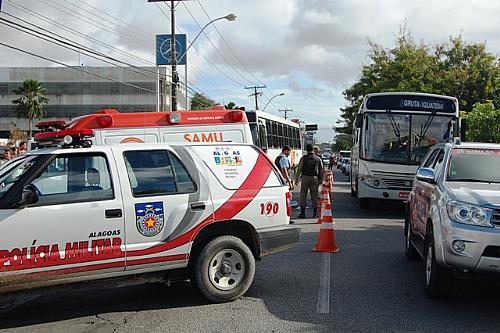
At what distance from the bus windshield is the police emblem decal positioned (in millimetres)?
9770

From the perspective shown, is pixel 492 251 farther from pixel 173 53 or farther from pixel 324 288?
pixel 173 53

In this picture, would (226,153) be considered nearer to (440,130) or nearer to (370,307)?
(370,307)

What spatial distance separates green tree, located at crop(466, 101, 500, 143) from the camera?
22.8 m

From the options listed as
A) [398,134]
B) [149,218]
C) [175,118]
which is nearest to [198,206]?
[149,218]

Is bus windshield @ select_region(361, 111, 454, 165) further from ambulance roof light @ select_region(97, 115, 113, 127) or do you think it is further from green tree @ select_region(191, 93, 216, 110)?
green tree @ select_region(191, 93, 216, 110)

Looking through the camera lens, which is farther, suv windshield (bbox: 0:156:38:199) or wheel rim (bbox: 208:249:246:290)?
wheel rim (bbox: 208:249:246:290)

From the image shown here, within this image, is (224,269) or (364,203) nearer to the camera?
(224,269)

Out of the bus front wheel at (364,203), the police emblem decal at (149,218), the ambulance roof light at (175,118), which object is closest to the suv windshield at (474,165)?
the police emblem decal at (149,218)

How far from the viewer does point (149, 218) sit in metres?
6.04

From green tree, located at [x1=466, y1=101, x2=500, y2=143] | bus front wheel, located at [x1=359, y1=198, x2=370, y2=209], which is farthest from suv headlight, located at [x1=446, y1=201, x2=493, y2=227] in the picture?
green tree, located at [x1=466, y1=101, x2=500, y2=143]

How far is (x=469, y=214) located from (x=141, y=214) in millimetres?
3357

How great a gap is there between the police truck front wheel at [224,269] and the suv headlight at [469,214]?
7.49 ft

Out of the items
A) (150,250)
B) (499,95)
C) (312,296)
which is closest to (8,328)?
(150,250)

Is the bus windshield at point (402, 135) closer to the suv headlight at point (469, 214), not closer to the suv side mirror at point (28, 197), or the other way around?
the suv headlight at point (469, 214)
